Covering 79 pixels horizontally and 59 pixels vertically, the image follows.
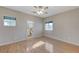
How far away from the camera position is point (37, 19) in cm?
1005

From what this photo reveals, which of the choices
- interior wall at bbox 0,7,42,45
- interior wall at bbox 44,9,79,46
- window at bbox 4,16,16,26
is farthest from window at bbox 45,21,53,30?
window at bbox 4,16,16,26

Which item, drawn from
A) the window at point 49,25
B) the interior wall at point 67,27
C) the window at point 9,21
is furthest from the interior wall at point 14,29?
the interior wall at point 67,27

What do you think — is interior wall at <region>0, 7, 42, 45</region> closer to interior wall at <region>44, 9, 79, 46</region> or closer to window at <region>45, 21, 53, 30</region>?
window at <region>45, 21, 53, 30</region>

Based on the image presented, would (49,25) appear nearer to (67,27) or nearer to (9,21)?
(67,27)

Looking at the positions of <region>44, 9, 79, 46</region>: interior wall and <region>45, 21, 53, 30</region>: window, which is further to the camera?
<region>45, 21, 53, 30</region>: window

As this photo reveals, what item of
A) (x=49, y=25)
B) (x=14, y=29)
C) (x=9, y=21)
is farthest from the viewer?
(x=49, y=25)

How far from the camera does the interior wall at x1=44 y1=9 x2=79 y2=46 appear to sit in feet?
19.0

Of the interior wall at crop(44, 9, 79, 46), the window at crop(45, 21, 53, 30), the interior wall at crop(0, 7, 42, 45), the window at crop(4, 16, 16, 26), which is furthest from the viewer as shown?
the window at crop(45, 21, 53, 30)

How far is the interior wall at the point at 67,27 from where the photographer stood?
580cm

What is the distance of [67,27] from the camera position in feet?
21.9

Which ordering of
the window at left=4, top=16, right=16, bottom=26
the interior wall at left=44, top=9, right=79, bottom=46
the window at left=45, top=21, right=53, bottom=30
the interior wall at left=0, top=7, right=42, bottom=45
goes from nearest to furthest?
the interior wall at left=0, top=7, right=42, bottom=45
the interior wall at left=44, top=9, right=79, bottom=46
the window at left=4, top=16, right=16, bottom=26
the window at left=45, top=21, right=53, bottom=30

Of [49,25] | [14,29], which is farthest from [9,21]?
[49,25]

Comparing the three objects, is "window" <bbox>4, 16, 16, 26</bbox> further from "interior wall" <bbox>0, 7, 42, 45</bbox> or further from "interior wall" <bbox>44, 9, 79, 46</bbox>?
"interior wall" <bbox>44, 9, 79, 46</bbox>
